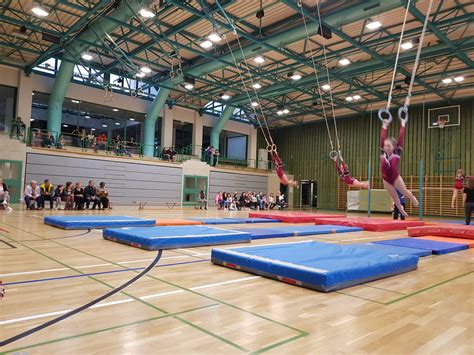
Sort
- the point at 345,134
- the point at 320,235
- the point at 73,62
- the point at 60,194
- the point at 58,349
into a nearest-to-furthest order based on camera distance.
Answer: the point at 58,349 < the point at 320,235 < the point at 60,194 < the point at 73,62 < the point at 345,134

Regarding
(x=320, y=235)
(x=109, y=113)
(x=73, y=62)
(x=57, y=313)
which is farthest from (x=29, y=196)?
(x=57, y=313)

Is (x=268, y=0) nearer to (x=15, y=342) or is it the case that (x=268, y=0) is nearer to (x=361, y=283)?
(x=361, y=283)

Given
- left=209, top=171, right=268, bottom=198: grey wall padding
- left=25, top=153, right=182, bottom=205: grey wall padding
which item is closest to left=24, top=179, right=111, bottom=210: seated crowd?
left=25, top=153, right=182, bottom=205: grey wall padding

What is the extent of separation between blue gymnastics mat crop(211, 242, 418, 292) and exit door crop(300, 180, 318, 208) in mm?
20278

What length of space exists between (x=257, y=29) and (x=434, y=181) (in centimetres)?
1326

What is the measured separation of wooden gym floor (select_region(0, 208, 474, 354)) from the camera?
2332 millimetres

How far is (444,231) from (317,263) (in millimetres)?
5972

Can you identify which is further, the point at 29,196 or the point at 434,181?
the point at 434,181

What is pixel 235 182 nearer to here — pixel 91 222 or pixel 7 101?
pixel 7 101

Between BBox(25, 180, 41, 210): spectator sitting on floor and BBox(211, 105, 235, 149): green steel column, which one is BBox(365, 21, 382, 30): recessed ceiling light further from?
BBox(25, 180, 41, 210): spectator sitting on floor

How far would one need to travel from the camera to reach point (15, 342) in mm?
2230

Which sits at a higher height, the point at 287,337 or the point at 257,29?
the point at 257,29

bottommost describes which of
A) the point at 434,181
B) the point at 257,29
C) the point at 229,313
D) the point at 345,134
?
the point at 229,313

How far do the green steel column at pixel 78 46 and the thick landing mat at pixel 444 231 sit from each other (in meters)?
9.72
